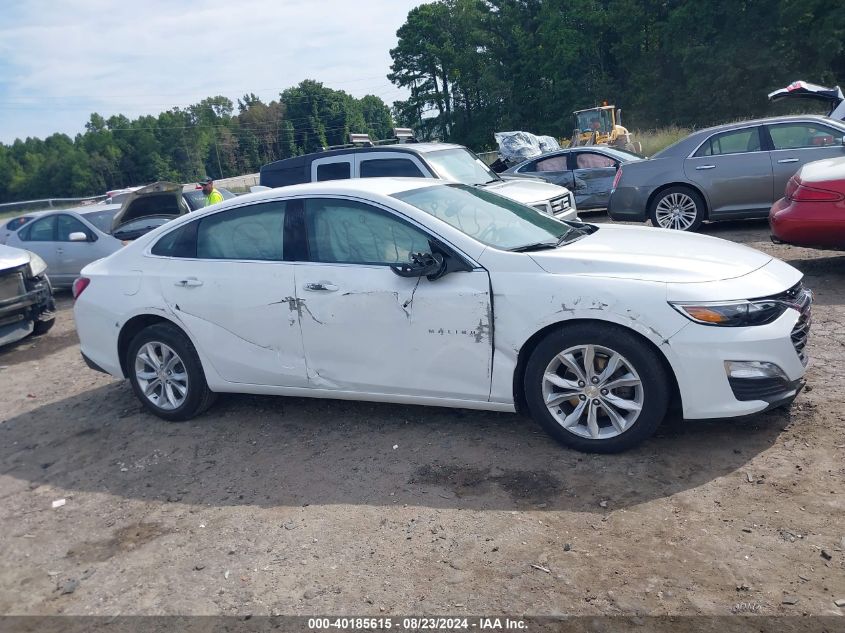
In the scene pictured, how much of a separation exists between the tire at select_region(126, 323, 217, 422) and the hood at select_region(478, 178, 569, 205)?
4.59 meters

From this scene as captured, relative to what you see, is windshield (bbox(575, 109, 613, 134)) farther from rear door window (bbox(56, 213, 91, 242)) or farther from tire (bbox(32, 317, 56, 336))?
tire (bbox(32, 317, 56, 336))

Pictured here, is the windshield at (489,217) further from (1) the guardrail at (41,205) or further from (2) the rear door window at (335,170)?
(1) the guardrail at (41,205)

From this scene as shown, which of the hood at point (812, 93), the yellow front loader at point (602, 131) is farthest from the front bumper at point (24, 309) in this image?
the yellow front loader at point (602, 131)

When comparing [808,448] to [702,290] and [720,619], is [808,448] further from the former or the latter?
[720,619]

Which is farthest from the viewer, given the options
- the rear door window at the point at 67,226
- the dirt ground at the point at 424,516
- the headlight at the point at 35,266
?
the rear door window at the point at 67,226

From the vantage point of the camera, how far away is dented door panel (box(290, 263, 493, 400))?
4309 millimetres

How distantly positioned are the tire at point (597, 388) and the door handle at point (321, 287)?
54.9 inches

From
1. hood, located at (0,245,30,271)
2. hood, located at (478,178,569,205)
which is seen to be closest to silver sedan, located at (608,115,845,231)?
hood, located at (478,178,569,205)

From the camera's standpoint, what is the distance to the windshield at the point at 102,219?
1195 centimetres

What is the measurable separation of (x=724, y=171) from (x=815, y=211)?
3.47 meters

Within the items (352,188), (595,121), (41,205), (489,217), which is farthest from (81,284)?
(41,205)

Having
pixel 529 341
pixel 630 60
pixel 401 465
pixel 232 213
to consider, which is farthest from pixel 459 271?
pixel 630 60

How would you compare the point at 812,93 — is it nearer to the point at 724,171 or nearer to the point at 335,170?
the point at 724,171

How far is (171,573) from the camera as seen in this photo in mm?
3557
